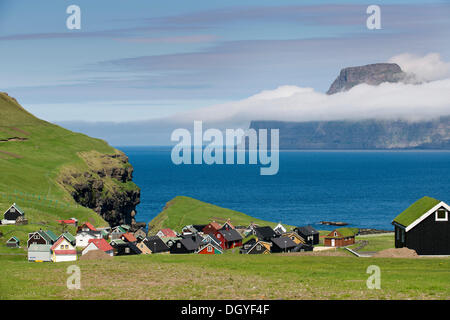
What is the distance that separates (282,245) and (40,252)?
4299 cm

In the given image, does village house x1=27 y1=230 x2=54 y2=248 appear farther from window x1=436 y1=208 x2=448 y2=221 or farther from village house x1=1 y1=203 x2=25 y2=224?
window x1=436 y1=208 x2=448 y2=221

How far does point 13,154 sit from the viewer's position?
196500 millimetres

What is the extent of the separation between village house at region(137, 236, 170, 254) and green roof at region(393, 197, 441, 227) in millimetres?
53526

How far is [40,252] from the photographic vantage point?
279 feet

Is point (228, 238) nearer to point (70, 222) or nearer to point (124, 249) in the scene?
point (124, 249)

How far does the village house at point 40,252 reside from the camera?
275ft

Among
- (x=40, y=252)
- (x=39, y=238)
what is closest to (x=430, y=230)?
(x=40, y=252)

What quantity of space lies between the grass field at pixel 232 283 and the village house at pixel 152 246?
→ 59.9 m

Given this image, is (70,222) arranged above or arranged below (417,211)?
below

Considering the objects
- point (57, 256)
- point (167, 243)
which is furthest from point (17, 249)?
point (167, 243)

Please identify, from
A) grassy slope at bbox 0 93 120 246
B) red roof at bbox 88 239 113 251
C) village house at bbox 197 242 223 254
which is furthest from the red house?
grassy slope at bbox 0 93 120 246

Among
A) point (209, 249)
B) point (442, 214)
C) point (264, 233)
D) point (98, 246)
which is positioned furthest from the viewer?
point (264, 233)

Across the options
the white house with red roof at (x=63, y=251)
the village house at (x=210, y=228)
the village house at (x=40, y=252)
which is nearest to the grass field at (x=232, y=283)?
the village house at (x=40, y=252)
